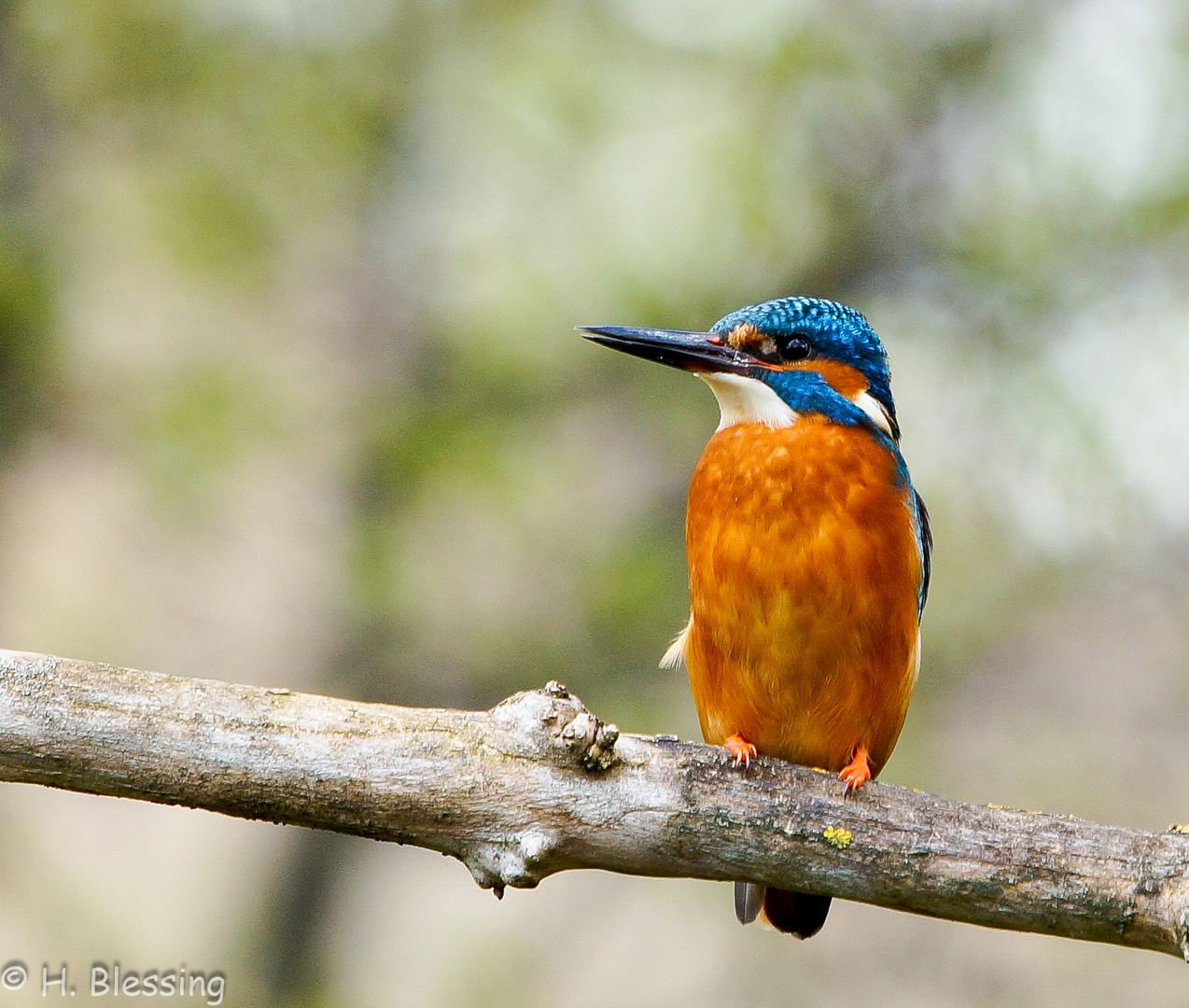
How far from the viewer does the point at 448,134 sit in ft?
22.0

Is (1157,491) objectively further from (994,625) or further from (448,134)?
(448,134)

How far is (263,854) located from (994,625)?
421 cm

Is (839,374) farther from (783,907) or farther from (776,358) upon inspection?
(783,907)

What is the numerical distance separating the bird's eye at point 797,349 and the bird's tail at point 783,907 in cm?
154

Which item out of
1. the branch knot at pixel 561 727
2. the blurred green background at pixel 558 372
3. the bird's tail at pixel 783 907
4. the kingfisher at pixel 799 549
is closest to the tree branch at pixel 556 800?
the branch knot at pixel 561 727

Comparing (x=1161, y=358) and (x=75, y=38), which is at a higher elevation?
(x=75, y=38)

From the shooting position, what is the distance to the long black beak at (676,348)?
3.50 metres

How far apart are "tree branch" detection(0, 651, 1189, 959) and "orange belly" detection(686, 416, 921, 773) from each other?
1.75ft

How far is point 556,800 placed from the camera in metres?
2.47

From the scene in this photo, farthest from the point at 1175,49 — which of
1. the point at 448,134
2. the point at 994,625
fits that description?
the point at 448,134

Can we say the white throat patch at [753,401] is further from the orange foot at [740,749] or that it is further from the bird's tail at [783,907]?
the bird's tail at [783,907]

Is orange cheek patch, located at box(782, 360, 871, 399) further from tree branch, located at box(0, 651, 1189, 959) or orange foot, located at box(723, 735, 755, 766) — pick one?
tree branch, located at box(0, 651, 1189, 959)

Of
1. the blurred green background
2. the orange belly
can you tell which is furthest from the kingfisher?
the blurred green background

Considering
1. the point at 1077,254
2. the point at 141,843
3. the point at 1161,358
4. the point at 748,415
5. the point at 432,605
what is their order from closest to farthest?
1. the point at 748,415
2. the point at 1161,358
3. the point at 1077,254
4. the point at 432,605
5. the point at 141,843
